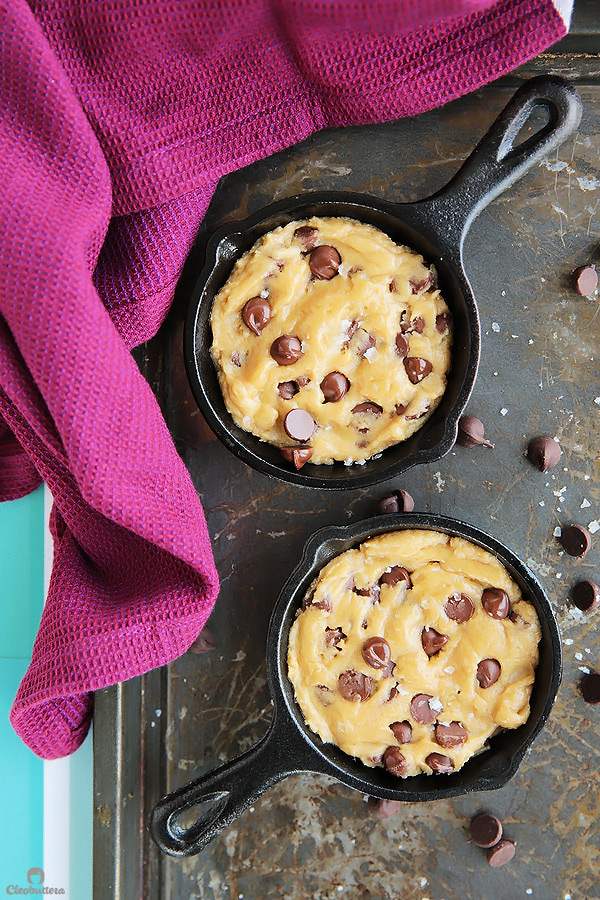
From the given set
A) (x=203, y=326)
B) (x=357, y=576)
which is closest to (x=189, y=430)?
(x=203, y=326)

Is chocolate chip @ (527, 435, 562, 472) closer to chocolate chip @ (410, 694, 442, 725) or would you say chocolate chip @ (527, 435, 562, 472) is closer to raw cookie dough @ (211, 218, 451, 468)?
raw cookie dough @ (211, 218, 451, 468)

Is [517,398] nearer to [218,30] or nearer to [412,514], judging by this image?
[412,514]

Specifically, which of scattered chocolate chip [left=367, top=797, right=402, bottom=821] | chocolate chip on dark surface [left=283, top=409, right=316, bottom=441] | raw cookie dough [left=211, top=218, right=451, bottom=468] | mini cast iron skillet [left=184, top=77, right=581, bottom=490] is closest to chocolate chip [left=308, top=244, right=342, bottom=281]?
raw cookie dough [left=211, top=218, right=451, bottom=468]

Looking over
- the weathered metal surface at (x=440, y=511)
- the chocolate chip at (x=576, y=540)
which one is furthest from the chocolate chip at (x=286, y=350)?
the chocolate chip at (x=576, y=540)

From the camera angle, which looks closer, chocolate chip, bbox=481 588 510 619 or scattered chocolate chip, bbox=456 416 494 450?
chocolate chip, bbox=481 588 510 619

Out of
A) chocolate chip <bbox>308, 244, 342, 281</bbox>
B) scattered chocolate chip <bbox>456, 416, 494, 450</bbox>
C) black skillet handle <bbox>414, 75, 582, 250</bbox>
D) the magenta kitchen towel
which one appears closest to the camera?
the magenta kitchen towel

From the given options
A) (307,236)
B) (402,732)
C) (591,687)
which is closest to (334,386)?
(307,236)

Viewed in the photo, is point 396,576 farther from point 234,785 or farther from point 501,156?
point 501,156
